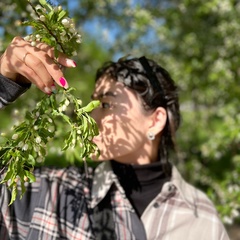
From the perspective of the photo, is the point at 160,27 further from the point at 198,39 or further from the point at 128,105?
the point at 128,105

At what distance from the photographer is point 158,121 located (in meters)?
1.90

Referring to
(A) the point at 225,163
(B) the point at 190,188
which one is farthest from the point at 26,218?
(A) the point at 225,163

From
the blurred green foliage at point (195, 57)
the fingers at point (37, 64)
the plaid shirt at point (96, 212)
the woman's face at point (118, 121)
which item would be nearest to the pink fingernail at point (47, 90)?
the fingers at point (37, 64)

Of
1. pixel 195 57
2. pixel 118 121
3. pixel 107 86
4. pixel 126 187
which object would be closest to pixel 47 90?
pixel 118 121

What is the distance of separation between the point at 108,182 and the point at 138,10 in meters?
2.44

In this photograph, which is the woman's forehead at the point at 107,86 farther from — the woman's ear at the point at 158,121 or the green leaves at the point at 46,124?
the green leaves at the point at 46,124

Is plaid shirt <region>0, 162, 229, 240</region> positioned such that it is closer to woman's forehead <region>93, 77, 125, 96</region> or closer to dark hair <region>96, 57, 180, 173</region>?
dark hair <region>96, 57, 180, 173</region>

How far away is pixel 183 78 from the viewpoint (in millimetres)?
4492

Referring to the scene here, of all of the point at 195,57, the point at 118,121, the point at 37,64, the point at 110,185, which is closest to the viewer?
the point at 37,64

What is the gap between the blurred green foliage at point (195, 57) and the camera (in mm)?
3407

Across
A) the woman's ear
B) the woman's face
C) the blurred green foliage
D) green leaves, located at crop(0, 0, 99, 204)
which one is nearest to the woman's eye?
the woman's face

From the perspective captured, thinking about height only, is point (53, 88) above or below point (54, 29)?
below

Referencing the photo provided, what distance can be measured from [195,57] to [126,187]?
9.20 feet

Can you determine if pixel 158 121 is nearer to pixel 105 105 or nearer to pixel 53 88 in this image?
pixel 105 105
